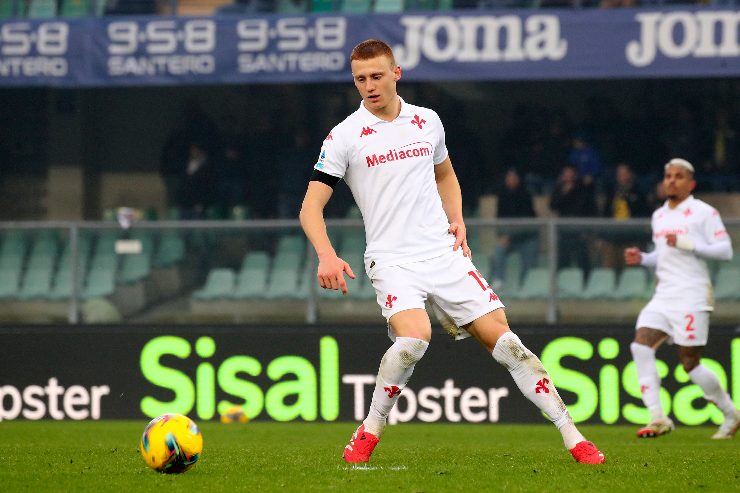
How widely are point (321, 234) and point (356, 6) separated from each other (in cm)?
832

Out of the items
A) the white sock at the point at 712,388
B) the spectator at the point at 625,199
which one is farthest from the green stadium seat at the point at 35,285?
the white sock at the point at 712,388

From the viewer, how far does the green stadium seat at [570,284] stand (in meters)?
13.3

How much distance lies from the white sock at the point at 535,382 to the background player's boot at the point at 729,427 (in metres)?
3.77

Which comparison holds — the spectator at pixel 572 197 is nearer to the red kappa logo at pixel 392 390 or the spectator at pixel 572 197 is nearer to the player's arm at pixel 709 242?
the player's arm at pixel 709 242

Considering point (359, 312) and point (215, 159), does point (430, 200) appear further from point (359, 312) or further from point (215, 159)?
point (215, 159)

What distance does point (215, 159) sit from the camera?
54.8 feet

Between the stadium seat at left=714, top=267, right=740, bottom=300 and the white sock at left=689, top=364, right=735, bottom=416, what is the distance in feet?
6.45

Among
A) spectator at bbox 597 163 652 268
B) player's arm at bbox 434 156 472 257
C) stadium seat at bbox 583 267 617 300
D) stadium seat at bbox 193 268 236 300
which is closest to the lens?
player's arm at bbox 434 156 472 257

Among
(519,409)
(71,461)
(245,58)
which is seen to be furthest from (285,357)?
(71,461)

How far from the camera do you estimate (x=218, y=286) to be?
1359 cm

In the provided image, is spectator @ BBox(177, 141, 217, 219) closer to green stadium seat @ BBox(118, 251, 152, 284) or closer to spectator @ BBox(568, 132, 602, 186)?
green stadium seat @ BBox(118, 251, 152, 284)

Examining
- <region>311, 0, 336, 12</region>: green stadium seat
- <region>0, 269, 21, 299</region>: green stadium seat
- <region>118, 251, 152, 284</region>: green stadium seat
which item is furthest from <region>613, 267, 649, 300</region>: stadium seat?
<region>0, 269, 21, 299</region>: green stadium seat

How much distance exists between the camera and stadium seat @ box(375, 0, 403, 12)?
15406 millimetres

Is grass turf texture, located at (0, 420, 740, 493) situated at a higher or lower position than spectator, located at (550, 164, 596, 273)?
lower
